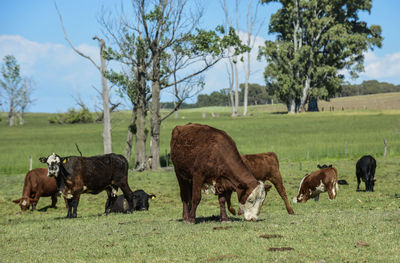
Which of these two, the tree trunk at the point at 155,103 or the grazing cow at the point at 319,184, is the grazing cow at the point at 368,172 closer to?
the grazing cow at the point at 319,184

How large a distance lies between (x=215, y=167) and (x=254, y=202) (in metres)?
1.10

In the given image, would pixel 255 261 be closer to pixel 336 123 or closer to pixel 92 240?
pixel 92 240

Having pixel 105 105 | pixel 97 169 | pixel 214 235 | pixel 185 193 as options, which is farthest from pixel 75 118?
pixel 214 235

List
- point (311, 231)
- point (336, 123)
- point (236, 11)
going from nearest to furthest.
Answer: point (311, 231), point (336, 123), point (236, 11)

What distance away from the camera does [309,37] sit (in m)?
77.6

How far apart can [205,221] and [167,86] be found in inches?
878

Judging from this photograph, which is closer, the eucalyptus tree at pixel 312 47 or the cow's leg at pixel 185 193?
the cow's leg at pixel 185 193

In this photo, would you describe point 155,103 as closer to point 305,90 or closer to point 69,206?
point 69,206

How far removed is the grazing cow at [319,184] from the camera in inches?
690

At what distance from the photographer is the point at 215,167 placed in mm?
10625

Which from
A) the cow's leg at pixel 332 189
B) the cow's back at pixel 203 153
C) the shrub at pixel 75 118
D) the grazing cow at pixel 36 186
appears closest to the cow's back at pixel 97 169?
the grazing cow at pixel 36 186

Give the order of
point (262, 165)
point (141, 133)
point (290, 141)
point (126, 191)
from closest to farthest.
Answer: point (262, 165) → point (126, 191) → point (141, 133) → point (290, 141)

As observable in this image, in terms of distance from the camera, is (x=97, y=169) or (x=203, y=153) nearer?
(x=203, y=153)

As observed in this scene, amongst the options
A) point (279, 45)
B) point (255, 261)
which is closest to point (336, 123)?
point (279, 45)
